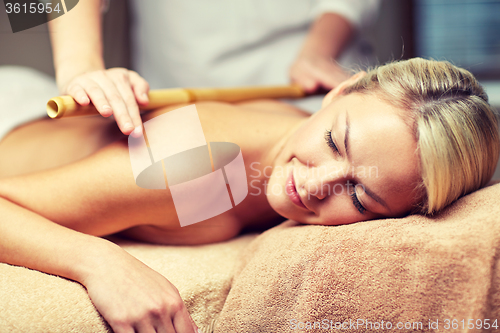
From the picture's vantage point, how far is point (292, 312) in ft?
1.55

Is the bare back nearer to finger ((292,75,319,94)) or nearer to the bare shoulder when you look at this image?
the bare shoulder

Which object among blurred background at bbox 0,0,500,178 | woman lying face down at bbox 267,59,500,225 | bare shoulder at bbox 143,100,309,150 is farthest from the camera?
blurred background at bbox 0,0,500,178

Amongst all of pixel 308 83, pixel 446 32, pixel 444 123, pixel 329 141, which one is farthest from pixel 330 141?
pixel 446 32

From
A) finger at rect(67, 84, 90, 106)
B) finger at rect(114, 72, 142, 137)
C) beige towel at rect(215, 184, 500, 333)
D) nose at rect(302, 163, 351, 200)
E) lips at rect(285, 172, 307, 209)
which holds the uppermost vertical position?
finger at rect(67, 84, 90, 106)

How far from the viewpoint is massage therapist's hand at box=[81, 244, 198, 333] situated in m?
0.42

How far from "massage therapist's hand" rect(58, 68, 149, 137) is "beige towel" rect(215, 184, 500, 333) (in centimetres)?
28

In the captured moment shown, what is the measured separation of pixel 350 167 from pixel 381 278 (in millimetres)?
163

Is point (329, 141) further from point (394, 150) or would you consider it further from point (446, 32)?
point (446, 32)

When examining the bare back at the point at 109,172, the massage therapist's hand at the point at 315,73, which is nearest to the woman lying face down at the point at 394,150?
the bare back at the point at 109,172

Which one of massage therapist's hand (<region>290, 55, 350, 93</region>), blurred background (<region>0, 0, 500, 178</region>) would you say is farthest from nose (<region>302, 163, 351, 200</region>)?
blurred background (<region>0, 0, 500, 178</region>)

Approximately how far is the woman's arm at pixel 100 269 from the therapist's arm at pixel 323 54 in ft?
2.46

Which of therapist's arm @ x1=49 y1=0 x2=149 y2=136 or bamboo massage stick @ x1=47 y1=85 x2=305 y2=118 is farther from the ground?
therapist's arm @ x1=49 y1=0 x2=149 y2=136

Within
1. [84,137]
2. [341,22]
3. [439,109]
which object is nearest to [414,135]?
[439,109]

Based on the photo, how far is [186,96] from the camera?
72 centimetres
